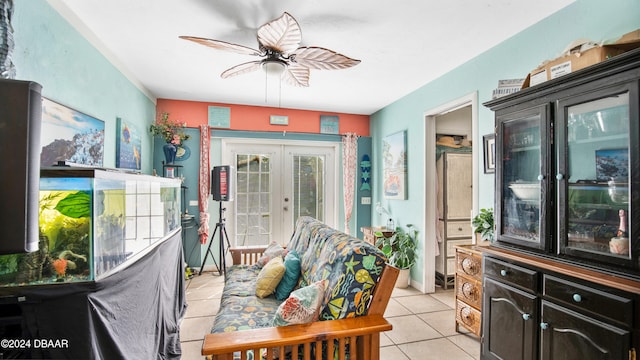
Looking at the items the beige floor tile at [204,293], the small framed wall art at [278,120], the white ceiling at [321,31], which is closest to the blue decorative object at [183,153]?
the white ceiling at [321,31]

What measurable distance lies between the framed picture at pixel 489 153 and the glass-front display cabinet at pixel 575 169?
2.12 ft

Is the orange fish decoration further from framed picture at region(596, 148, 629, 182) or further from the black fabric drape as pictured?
framed picture at region(596, 148, 629, 182)

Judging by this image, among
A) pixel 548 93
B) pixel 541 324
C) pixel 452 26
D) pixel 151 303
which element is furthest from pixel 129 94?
pixel 541 324

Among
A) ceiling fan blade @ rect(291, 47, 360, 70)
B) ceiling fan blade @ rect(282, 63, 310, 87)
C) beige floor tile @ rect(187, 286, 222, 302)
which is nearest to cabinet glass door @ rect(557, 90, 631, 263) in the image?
ceiling fan blade @ rect(291, 47, 360, 70)

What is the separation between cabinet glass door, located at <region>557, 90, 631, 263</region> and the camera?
1375mm

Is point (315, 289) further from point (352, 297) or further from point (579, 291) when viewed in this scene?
point (579, 291)

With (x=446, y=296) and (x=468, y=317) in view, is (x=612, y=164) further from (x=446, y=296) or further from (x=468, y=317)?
(x=446, y=296)

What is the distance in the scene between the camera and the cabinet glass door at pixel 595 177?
1.38 m

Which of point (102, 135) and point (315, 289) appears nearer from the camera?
point (315, 289)

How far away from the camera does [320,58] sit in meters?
2.28

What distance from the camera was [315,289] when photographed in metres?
1.61

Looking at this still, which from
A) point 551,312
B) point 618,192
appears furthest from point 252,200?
point 618,192

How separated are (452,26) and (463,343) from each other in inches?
102

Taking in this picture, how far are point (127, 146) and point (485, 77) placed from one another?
3.72 meters
